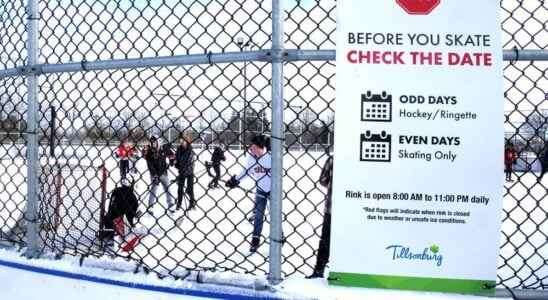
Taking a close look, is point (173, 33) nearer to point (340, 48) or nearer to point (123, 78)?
point (123, 78)

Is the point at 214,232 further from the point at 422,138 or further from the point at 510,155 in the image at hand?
the point at 422,138

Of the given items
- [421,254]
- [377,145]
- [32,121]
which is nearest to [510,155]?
[421,254]

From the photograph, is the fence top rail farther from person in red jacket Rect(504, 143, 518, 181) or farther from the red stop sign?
person in red jacket Rect(504, 143, 518, 181)

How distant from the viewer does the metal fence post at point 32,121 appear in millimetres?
2359

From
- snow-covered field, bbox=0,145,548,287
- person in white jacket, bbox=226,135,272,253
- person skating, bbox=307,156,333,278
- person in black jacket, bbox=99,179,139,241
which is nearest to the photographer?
snow-covered field, bbox=0,145,548,287

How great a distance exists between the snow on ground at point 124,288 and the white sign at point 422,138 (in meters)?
0.19

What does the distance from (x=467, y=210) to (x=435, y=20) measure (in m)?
0.75

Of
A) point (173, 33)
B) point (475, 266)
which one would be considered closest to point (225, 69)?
point (173, 33)

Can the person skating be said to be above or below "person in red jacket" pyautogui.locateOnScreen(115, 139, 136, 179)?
below

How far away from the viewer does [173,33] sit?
2262 millimetres

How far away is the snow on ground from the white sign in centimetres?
19

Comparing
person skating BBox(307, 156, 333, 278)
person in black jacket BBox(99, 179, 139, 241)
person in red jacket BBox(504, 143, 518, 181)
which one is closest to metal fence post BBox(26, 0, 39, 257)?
person skating BBox(307, 156, 333, 278)

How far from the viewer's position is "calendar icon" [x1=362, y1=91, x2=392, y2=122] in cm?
184

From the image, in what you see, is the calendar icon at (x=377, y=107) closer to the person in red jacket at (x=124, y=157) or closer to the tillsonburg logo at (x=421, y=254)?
the tillsonburg logo at (x=421, y=254)
